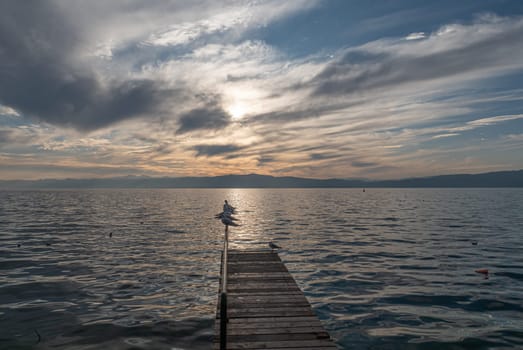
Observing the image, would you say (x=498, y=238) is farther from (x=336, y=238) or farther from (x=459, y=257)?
(x=336, y=238)

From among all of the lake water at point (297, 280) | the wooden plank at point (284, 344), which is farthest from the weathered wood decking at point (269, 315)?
the lake water at point (297, 280)

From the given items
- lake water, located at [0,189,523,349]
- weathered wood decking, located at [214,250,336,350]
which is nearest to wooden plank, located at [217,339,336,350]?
weathered wood decking, located at [214,250,336,350]

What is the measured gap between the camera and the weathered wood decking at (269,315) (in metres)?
8.46

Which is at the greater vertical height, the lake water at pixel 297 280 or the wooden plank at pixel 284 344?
the wooden plank at pixel 284 344

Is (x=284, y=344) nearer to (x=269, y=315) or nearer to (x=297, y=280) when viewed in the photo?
(x=269, y=315)

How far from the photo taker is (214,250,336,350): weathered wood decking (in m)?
8.46

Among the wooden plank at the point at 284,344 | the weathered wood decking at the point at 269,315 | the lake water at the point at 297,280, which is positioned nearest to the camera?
the wooden plank at the point at 284,344

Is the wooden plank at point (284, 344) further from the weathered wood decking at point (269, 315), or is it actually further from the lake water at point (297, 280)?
the lake water at point (297, 280)

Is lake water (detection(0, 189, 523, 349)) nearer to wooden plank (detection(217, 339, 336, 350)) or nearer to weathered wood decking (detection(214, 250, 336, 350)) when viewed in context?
weathered wood decking (detection(214, 250, 336, 350))

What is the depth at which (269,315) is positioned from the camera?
33.4 feet

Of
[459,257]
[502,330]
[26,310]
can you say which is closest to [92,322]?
[26,310]

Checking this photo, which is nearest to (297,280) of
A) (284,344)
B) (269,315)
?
(269,315)

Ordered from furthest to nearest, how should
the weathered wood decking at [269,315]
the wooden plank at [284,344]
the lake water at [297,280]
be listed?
the lake water at [297,280] < the weathered wood decking at [269,315] < the wooden plank at [284,344]

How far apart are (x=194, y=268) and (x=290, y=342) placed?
464 inches
